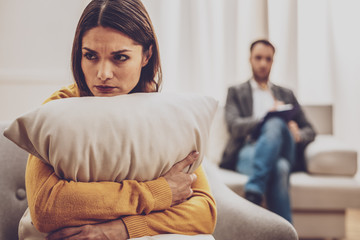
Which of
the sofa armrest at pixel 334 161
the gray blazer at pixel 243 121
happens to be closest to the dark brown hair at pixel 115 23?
the gray blazer at pixel 243 121

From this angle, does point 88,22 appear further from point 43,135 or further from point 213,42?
point 213,42

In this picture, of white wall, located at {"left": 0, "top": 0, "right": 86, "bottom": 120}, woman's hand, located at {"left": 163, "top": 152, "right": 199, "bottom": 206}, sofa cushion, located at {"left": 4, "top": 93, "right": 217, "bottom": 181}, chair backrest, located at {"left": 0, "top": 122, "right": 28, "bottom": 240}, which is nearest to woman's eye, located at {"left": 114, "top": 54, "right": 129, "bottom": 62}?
sofa cushion, located at {"left": 4, "top": 93, "right": 217, "bottom": 181}

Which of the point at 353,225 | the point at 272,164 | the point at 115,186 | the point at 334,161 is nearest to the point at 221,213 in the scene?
the point at 115,186

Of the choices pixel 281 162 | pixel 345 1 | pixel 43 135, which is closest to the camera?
pixel 43 135

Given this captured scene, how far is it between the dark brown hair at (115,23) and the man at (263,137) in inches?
46.6

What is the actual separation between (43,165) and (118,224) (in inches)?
7.6

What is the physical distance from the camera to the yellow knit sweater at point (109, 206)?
0.62 meters

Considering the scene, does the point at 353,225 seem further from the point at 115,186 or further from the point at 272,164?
the point at 115,186

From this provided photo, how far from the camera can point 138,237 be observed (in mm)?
654

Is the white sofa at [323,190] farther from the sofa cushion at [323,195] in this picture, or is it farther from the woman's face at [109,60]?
the woman's face at [109,60]

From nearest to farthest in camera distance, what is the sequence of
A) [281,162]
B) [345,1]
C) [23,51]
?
[281,162] → [23,51] → [345,1]

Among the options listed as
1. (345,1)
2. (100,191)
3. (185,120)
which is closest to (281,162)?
(185,120)

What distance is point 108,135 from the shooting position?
25.2 inches

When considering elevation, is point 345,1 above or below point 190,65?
above
